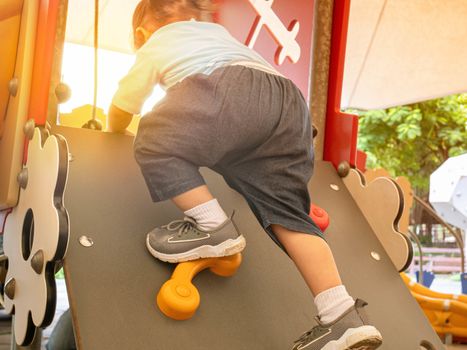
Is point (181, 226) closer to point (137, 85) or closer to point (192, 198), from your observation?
point (192, 198)

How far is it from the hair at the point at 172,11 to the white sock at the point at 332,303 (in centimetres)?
56

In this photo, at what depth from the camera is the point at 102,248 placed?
963mm

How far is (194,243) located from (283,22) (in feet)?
3.28

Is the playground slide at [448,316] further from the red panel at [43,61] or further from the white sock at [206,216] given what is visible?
the red panel at [43,61]

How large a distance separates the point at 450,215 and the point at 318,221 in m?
2.89

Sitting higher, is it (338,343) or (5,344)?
(338,343)

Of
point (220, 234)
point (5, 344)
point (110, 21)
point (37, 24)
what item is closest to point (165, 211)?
point (220, 234)

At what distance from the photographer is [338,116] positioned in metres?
1.67

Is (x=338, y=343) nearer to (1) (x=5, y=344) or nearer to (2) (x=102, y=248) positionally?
(2) (x=102, y=248)

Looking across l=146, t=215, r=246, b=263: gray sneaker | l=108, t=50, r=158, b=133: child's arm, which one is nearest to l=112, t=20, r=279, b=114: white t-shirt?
l=108, t=50, r=158, b=133: child's arm

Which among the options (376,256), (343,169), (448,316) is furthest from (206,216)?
(448,316)

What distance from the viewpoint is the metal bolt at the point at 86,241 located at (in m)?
0.95

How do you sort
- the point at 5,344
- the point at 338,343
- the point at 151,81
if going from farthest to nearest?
the point at 5,344
the point at 151,81
the point at 338,343

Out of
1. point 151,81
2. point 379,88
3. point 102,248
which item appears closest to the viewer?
point 102,248
